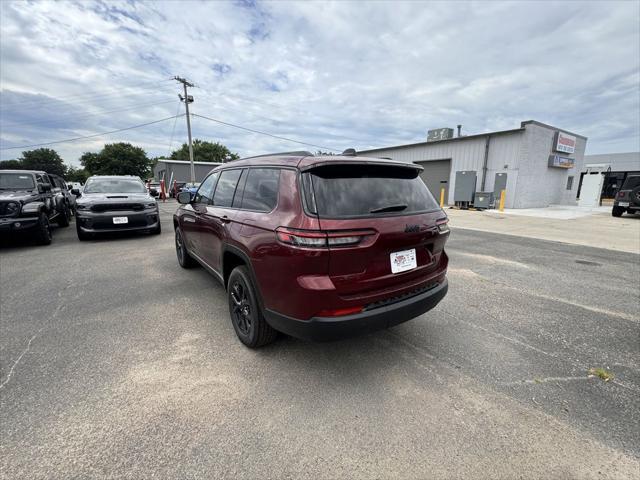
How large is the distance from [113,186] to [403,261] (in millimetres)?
8278

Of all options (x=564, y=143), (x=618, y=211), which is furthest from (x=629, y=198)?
(x=564, y=143)

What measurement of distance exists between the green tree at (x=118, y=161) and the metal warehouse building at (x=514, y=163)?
65.1 meters

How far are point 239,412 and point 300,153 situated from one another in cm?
204

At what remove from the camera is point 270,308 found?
92.3 inches

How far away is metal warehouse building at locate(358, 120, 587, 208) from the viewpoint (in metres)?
17.0

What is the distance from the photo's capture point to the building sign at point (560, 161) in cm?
1838

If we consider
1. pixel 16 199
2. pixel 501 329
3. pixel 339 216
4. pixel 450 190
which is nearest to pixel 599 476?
pixel 501 329

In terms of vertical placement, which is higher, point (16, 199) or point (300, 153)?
point (300, 153)

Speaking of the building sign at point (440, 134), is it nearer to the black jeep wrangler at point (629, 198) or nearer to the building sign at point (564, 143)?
the building sign at point (564, 143)

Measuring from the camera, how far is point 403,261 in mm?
2361

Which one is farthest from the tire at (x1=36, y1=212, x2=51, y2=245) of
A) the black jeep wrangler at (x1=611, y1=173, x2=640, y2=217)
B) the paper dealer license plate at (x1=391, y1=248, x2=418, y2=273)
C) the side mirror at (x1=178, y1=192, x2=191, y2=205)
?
the black jeep wrangler at (x1=611, y1=173, x2=640, y2=217)

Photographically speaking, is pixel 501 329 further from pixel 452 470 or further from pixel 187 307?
pixel 187 307

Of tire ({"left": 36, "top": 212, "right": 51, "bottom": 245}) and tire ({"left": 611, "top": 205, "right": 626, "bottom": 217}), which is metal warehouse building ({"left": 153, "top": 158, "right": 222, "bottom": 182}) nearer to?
tire ({"left": 36, "top": 212, "right": 51, "bottom": 245})

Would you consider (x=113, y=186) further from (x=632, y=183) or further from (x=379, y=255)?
(x=632, y=183)
